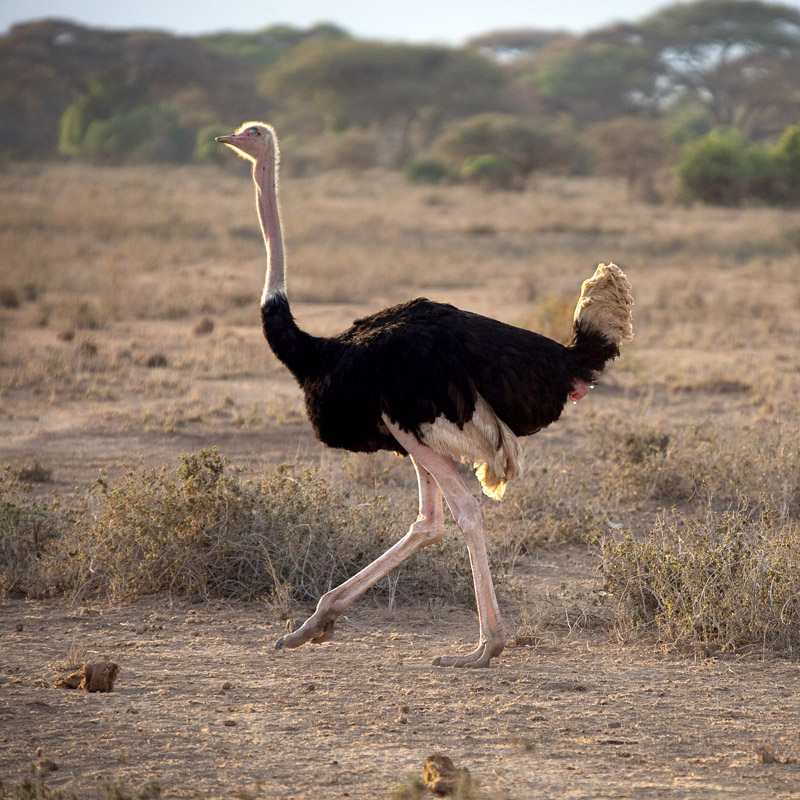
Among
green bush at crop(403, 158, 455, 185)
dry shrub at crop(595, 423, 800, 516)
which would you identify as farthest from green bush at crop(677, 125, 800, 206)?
dry shrub at crop(595, 423, 800, 516)

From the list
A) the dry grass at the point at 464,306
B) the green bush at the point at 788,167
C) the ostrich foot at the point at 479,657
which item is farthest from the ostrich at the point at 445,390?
the green bush at the point at 788,167

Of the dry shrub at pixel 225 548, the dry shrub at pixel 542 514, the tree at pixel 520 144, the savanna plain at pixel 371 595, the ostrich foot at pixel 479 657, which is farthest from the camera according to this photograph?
the tree at pixel 520 144

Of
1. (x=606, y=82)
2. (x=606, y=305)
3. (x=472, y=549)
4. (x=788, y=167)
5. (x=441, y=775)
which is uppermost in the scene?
(x=606, y=82)

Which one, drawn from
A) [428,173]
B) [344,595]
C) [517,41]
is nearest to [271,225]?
[344,595]

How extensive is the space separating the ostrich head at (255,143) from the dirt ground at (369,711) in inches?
72.7

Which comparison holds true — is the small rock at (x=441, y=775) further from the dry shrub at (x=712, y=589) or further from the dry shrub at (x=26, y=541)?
the dry shrub at (x=26, y=541)

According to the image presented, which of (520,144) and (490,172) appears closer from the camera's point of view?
(490,172)

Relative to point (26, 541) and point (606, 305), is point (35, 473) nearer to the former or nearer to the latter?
point (26, 541)

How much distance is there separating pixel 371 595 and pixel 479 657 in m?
0.98

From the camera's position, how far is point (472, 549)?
14.1ft

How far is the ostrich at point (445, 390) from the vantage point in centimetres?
417

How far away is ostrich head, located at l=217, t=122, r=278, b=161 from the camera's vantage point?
4.89 m

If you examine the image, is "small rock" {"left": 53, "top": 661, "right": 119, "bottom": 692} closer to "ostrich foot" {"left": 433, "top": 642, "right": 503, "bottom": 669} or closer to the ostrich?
the ostrich

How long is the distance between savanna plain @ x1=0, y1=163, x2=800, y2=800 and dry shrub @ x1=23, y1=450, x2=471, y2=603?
13mm
